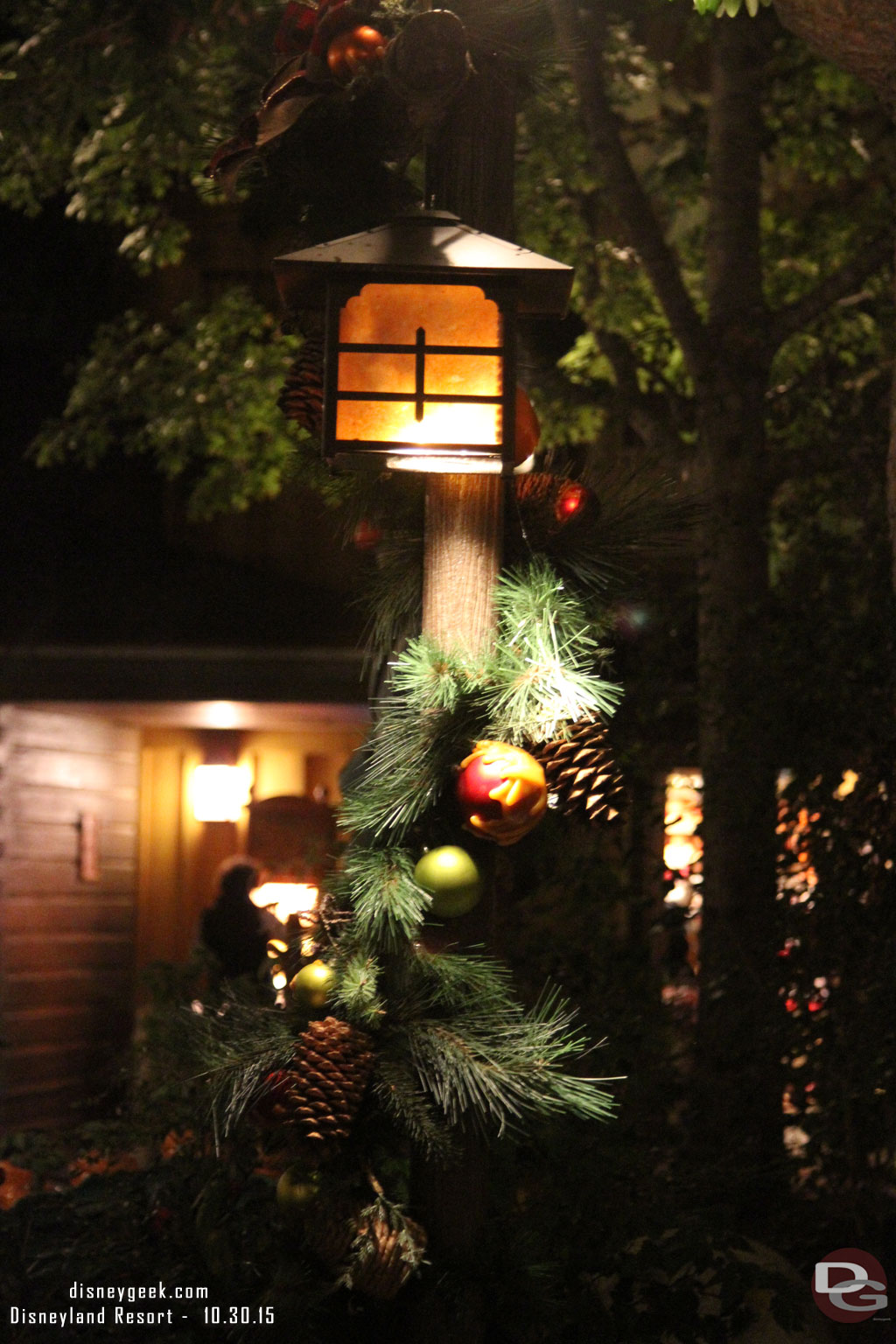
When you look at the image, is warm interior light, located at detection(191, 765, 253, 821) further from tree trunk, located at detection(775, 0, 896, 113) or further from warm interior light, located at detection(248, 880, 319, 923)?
tree trunk, located at detection(775, 0, 896, 113)

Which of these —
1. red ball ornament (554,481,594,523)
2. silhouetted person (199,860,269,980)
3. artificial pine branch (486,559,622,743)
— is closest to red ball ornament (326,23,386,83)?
red ball ornament (554,481,594,523)

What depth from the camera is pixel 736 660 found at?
4867 millimetres

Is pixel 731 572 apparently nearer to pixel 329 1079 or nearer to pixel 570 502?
pixel 570 502

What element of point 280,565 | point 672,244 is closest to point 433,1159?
point 672,244

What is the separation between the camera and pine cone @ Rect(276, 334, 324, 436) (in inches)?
119

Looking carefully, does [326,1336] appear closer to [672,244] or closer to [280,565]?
[672,244]

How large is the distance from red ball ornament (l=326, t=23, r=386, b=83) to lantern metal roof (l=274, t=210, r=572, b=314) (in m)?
0.34

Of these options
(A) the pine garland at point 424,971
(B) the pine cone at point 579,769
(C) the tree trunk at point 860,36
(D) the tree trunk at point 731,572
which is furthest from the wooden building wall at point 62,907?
(B) the pine cone at point 579,769

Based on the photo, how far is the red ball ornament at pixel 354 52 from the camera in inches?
110

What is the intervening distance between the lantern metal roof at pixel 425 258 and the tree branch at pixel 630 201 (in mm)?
3135

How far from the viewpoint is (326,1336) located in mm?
2729

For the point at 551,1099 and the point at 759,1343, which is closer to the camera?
the point at 551,1099

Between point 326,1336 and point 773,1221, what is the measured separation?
6.47 feet

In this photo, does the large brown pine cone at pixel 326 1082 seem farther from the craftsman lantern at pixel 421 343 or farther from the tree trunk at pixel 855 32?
the tree trunk at pixel 855 32
